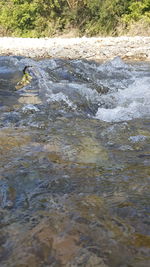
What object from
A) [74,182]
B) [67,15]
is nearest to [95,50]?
[67,15]

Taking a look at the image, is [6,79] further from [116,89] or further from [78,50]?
[78,50]

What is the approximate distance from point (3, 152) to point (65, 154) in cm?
59

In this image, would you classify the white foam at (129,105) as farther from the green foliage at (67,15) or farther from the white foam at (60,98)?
the green foliage at (67,15)

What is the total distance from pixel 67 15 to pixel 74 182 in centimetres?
2181

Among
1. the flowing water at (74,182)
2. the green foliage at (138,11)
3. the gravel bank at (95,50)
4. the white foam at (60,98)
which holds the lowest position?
the gravel bank at (95,50)

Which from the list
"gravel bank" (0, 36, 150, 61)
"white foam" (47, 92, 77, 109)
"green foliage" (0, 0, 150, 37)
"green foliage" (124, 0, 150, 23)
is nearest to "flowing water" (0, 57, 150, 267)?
"white foam" (47, 92, 77, 109)

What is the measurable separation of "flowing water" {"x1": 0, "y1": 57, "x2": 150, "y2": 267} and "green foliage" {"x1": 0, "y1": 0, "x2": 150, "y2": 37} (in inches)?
656

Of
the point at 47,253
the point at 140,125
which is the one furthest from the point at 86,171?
the point at 140,125

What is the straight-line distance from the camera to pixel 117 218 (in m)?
1.93

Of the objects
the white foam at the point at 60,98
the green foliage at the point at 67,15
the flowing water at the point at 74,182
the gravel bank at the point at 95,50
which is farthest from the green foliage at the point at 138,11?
the flowing water at the point at 74,182

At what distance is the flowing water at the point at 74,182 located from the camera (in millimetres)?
1655

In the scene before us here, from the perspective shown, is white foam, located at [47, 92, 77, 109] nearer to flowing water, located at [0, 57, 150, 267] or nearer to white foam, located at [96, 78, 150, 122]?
flowing water, located at [0, 57, 150, 267]

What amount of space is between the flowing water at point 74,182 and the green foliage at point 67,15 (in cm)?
1665

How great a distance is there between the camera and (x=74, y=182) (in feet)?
7.91
